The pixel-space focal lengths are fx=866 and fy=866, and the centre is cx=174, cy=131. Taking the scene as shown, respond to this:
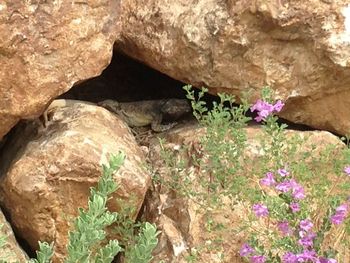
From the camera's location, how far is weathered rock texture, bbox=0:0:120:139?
321cm

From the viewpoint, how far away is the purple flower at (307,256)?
3.02 metres

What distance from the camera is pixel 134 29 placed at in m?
3.96

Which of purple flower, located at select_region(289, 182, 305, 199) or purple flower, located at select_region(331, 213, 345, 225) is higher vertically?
purple flower, located at select_region(289, 182, 305, 199)

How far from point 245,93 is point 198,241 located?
63 cm

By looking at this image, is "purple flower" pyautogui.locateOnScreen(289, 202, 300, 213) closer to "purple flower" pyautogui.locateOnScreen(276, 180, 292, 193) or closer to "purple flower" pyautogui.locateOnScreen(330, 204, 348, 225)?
"purple flower" pyautogui.locateOnScreen(276, 180, 292, 193)

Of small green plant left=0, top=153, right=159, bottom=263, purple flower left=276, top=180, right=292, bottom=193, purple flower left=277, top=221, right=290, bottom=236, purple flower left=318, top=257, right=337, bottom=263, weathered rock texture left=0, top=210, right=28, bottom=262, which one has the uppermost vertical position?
small green plant left=0, top=153, right=159, bottom=263

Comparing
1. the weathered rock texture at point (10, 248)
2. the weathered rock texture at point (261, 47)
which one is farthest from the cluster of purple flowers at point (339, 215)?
the weathered rock texture at point (10, 248)

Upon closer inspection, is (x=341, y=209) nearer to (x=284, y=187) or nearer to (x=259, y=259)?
(x=284, y=187)

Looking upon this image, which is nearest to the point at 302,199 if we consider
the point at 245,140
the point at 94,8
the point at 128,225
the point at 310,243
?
the point at 310,243

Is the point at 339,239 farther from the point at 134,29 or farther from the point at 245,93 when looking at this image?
the point at 134,29

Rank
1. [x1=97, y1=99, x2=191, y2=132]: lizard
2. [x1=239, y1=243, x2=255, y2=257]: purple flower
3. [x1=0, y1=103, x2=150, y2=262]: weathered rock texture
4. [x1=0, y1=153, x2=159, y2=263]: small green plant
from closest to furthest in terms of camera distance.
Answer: [x1=0, y1=153, x2=159, y2=263]: small green plant → [x1=239, y1=243, x2=255, y2=257]: purple flower → [x1=0, y1=103, x2=150, y2=262]: weathered rock texture → [x1=97, y1=99, x2=191, y2=132]: lizard

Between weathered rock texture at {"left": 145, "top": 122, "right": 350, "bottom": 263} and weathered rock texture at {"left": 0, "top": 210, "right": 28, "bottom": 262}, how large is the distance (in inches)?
21.8

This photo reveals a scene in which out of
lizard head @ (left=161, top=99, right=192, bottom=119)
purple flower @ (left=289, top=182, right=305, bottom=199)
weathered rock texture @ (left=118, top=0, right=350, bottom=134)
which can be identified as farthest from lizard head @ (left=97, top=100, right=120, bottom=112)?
purple flower @ (left=289, top=182, right=305, bottom=199)

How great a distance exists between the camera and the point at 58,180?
3.40 meters
